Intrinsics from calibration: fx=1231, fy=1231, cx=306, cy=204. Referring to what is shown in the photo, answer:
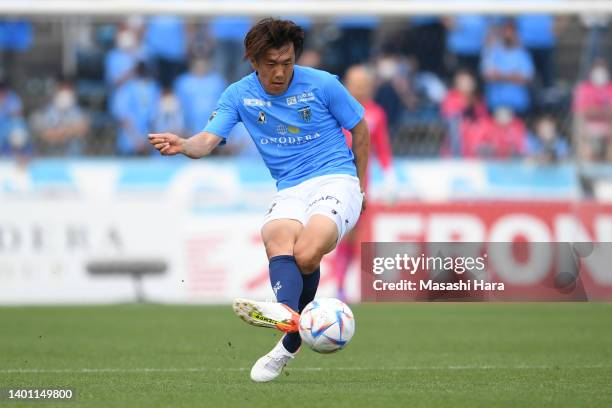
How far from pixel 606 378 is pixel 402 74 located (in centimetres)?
1015

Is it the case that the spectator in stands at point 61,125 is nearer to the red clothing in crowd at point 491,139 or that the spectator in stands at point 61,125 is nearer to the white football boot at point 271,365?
the red clothing in crowd at point 491,139

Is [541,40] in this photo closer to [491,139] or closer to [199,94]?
[491,139]

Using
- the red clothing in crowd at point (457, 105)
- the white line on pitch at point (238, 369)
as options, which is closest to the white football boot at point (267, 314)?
the white line on pitch at point (238, 369)

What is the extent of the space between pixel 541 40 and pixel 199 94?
4.99 meters

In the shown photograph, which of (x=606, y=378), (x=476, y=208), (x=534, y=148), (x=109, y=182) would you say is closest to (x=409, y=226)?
(x=476, y=208)

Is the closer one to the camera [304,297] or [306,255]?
[306,255]

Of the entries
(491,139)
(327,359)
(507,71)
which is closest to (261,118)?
(327,359)

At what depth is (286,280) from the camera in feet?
24.7

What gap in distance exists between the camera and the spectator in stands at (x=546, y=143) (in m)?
17.0

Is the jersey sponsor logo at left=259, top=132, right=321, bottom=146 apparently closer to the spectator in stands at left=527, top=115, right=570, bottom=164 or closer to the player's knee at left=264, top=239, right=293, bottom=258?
the player's knee at left=264, top=239, right=293, bottom=258

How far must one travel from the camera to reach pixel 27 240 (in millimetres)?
15758

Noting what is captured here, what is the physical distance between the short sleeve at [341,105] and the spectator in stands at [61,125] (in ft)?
31.4

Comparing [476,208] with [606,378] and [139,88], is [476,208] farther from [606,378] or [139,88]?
[606,378]

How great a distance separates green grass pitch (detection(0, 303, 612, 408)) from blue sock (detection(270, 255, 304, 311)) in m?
0.54
